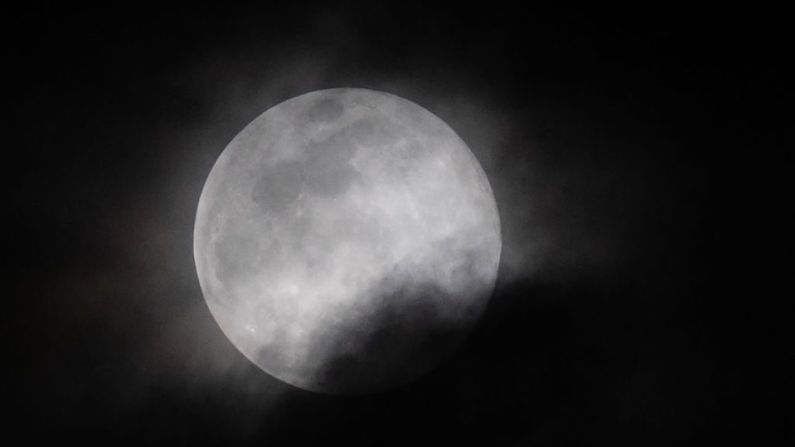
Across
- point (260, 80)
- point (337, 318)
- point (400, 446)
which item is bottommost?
point (400, 446)

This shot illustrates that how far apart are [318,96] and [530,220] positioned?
2.04 metres

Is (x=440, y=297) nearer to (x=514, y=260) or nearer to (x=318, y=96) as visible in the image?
(x=514, y=260)

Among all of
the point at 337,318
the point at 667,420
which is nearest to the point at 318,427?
the point at 337,318

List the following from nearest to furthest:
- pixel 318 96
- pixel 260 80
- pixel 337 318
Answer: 1. pixel 337 318
2. pixel 318 96
3. pixel 260 80

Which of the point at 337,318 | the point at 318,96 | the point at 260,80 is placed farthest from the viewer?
the point at 260,80

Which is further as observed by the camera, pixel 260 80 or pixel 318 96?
pixel 260 80

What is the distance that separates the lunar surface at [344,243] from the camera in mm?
3537

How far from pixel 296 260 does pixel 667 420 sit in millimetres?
3231

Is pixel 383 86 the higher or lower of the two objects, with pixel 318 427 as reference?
higher

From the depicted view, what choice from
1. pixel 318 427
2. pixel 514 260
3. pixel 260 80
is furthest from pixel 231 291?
pixel 514 260

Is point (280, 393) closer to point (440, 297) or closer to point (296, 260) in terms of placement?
point (296, 260)

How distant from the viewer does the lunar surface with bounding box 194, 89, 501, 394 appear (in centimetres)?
354

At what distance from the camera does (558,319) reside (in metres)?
4.30

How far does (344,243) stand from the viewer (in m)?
3.54
